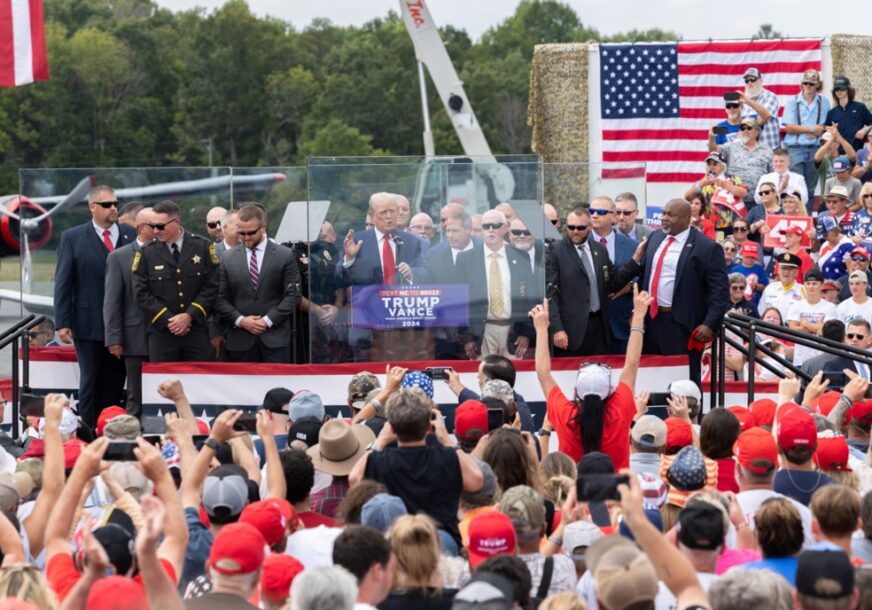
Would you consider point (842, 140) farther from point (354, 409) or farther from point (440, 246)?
point (354, 409)

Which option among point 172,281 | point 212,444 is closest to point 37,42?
point 172,281

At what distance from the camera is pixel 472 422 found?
7.99 metres

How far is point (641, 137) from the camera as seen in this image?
23.6m

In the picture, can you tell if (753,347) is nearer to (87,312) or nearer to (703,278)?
(703,278)

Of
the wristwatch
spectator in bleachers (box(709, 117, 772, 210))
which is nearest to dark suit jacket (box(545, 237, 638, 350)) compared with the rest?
the wristwatch

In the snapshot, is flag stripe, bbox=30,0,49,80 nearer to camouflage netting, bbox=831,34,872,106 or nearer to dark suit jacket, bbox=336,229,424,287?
dark suit jacket, bbox=336,229,424,287

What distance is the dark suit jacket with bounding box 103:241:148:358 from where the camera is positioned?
11.7 metres

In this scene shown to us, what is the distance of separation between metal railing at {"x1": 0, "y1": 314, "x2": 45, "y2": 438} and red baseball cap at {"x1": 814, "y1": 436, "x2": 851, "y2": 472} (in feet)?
21.0

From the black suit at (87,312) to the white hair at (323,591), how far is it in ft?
24.6

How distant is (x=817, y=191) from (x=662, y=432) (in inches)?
542

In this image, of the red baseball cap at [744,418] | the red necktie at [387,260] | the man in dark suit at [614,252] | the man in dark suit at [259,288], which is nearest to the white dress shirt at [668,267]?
the man in dark suit at [614,252]

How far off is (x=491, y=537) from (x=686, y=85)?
60.9 feet

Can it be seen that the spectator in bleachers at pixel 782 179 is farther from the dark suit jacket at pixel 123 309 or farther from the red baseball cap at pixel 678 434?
the red baseball cap at pixel 678 434

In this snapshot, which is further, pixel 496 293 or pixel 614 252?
pixel 614 252
